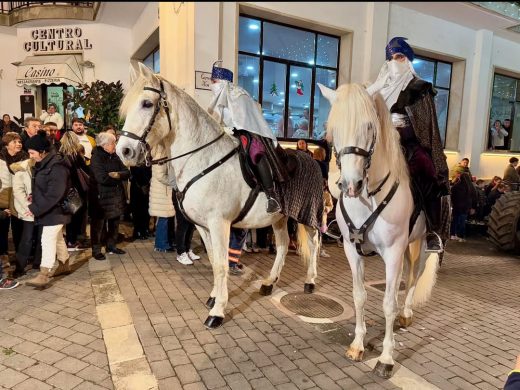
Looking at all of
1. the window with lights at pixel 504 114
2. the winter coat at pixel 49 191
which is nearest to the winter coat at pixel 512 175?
the window with lights at pixel 504 114

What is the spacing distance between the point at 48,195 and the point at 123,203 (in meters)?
1.60

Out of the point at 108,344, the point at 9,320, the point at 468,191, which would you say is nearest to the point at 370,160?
the point at 108,344

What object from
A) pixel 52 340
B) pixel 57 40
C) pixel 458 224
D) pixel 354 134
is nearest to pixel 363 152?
pixel 354 134

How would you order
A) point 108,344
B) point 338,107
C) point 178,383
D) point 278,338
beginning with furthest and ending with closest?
point 278,338
point 108,344
point 178,383
point 338,107

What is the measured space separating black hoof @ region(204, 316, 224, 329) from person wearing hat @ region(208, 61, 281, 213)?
4.27 ft

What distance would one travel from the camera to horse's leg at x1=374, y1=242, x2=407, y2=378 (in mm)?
3158

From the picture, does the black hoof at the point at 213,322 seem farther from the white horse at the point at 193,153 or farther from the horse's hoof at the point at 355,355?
the horse's hoof at the point at 355,355

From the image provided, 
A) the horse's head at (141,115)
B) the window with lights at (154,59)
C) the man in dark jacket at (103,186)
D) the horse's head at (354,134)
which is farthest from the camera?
the window with lights at (154,59)

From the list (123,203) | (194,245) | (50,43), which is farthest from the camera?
(50,43)

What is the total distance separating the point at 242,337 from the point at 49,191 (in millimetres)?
3115

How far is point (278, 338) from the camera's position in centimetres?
375

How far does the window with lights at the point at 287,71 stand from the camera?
9.55m

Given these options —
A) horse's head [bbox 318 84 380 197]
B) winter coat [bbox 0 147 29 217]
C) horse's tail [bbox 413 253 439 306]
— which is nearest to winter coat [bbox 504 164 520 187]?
horse's tail [bbox 413 253 439 306]

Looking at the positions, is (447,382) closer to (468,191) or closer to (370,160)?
(370,160)
